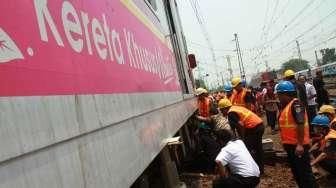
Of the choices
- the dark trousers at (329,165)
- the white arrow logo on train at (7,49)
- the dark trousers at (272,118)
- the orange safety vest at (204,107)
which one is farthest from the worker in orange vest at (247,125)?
the dark trousers at (272,118)

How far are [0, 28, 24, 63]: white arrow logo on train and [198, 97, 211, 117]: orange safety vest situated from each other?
9.60 m

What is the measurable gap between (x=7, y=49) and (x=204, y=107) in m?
9.70

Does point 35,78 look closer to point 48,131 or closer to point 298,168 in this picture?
point 48,131

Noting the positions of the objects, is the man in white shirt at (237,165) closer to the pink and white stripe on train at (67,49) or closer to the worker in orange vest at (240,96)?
the pink and white stripe on train at (67,49)

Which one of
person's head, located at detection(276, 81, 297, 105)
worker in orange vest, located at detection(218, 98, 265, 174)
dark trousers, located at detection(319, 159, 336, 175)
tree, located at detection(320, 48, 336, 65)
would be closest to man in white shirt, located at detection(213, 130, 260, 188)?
person's head, located at detection(276, 81, 297, 105)

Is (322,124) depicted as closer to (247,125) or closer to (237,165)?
(247,125)

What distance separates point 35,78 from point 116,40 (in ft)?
4.23

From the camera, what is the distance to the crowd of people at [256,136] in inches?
238

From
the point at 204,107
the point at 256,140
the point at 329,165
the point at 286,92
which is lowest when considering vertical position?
the point at 329,165

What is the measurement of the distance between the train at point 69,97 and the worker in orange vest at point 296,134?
3.29m

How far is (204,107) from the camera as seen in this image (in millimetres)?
11047

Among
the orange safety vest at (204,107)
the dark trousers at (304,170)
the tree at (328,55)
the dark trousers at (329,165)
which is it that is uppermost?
the tree at (328,55)

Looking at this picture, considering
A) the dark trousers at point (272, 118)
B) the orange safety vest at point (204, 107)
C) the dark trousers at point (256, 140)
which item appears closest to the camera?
the dark trousers at point (256, 140)

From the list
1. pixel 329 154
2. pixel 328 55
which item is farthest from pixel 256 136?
pixel 328 55
